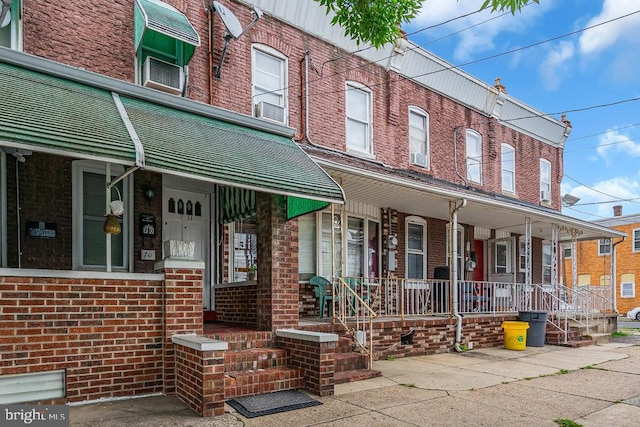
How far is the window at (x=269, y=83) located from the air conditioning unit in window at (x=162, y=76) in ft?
5.53

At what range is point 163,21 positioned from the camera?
8.23 meters

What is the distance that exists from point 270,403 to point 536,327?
26.3 feet

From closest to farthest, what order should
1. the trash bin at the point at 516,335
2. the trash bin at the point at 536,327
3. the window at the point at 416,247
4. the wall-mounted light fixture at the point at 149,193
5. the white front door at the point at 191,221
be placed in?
1. the wall-mounted light fixture at the point at 149,193
2. the white front door at the point at 191,221
3. the trash bin at the point at 516,335
4. the trash bin at the point at 536,327
5. the window at the point at 416,247

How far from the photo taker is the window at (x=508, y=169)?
639 inches

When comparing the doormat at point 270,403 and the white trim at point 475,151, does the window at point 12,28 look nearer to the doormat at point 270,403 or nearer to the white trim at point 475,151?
the doormat at point 270,403

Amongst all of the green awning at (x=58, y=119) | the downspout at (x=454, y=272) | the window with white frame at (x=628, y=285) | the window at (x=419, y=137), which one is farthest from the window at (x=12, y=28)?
the window with white frame at (x=628, y=285)

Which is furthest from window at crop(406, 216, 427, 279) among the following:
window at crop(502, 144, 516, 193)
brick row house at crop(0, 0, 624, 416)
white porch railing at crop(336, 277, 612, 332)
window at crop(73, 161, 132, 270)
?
window at crop(73, 161, 132, 270)

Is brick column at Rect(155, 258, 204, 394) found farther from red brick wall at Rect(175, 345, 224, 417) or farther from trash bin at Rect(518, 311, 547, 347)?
trash bin at Rect(518, 311, 547, 347)

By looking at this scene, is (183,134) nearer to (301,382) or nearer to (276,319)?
(276,319)

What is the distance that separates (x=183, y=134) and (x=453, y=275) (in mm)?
6625

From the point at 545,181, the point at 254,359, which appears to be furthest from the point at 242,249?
the point at 545,181

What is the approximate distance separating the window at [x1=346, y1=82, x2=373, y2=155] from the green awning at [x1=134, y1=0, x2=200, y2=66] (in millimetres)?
4180

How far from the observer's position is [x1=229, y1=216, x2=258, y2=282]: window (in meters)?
9.23

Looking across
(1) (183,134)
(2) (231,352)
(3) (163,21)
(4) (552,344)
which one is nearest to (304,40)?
(3) (163,21)
